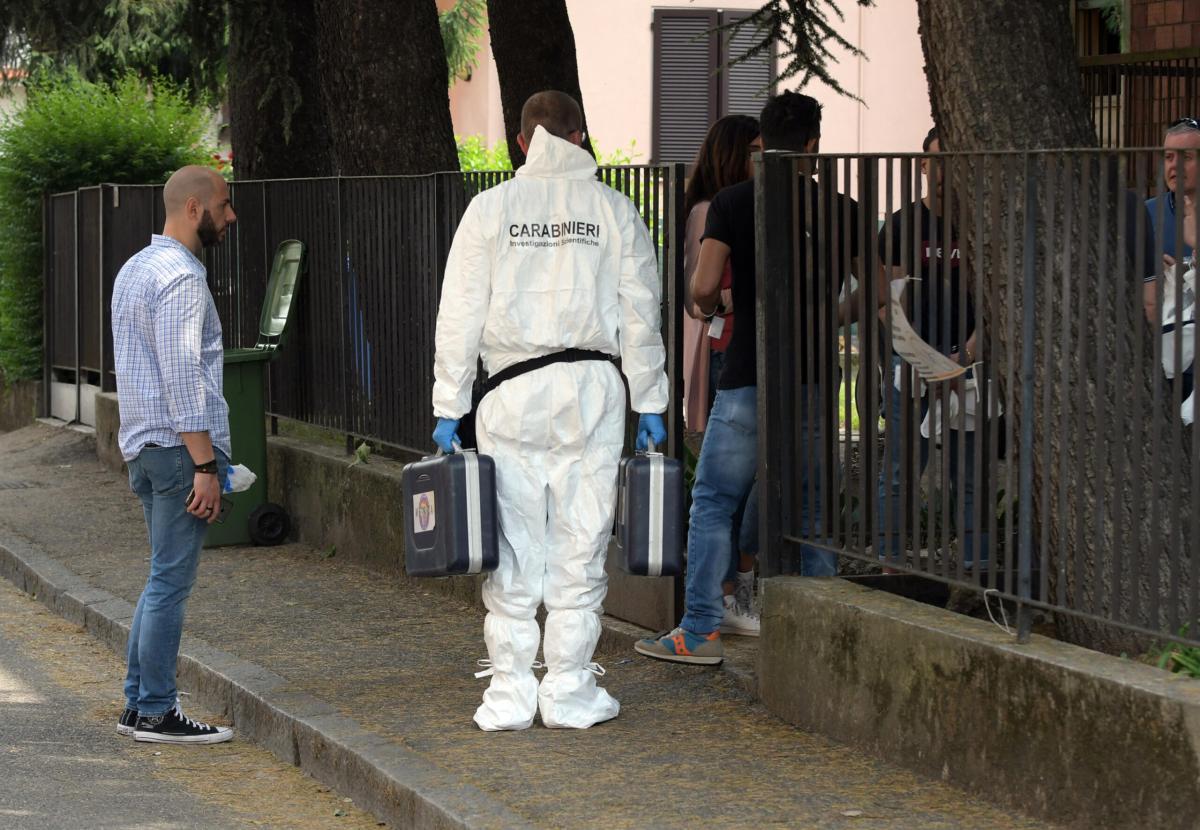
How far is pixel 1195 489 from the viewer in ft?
15.8

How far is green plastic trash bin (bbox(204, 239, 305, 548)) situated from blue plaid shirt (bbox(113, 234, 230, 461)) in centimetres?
398

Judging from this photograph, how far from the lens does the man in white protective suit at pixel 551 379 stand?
632 cm

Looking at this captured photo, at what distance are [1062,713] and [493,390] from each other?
2.20m

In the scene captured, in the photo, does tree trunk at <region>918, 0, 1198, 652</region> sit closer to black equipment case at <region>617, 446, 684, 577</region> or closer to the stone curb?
black equipment case at <region>617, 446, 684, 577</region>

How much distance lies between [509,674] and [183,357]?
1.53 metres

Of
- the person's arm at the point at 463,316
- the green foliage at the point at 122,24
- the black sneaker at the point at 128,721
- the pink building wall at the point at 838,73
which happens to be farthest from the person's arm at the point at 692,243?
the pink building wall at the point at 838,73

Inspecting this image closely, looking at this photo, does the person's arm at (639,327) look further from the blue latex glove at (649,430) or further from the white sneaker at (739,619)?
the white sneaker at (739,619)

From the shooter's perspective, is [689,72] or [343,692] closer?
[343,692]

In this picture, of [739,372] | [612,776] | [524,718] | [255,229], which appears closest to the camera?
[612,776]

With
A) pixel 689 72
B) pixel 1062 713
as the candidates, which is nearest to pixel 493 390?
pixel 1062 713

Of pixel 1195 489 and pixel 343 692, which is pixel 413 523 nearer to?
pixel 343 692

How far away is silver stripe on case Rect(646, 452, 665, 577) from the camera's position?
21.0 feet

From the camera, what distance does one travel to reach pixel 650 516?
6406 millimetres

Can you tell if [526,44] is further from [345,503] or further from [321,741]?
[321,741]
